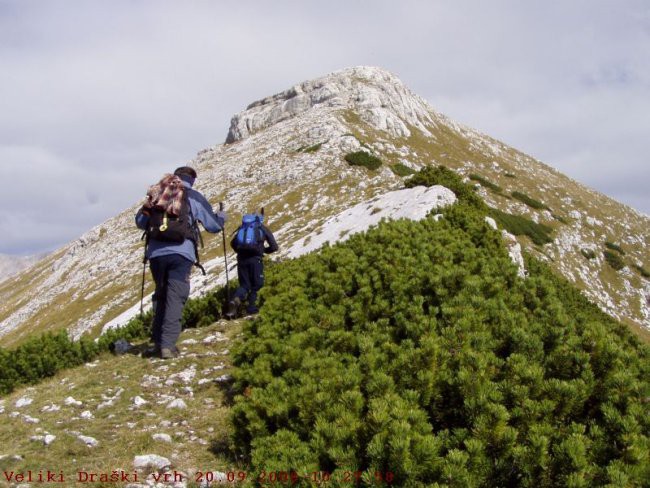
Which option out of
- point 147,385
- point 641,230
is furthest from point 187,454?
point 641,230

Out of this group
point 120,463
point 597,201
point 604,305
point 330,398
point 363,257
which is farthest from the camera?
point 597,201

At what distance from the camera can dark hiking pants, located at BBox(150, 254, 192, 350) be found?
29.8 ft

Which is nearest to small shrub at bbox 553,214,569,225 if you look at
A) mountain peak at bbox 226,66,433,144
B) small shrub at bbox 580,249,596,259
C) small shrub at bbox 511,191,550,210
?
small shrub at bbox 511,191,550,210

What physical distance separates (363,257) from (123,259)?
43.0 metres

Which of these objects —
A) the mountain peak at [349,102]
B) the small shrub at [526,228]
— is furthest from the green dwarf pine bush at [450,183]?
the mountain peak at [349,102]

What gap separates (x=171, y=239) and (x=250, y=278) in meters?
4.45

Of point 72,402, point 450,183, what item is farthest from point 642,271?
point 72,402

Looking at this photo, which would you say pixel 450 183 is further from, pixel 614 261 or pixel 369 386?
pixel 614 261

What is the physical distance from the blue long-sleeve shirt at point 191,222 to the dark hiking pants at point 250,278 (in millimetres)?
3104

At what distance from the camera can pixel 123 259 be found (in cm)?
4544

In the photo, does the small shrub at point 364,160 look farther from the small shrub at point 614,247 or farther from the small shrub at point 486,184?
the small shrub at point 614,247

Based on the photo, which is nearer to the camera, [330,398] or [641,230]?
[330,398]

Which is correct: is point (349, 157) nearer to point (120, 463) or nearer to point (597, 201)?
point (120, 463)

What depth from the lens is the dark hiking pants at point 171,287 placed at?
9070 millimetres
